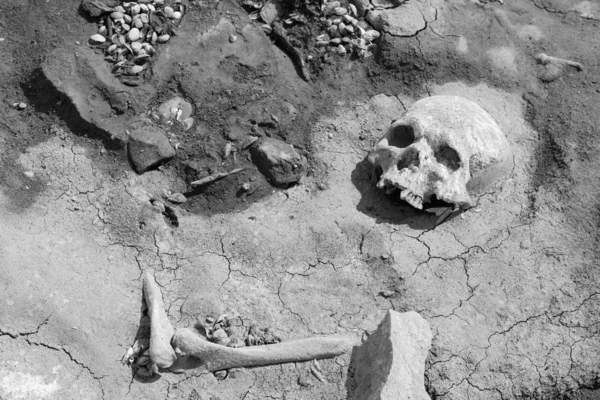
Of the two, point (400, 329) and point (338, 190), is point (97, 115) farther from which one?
point (400, 329)

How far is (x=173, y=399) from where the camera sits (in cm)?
360

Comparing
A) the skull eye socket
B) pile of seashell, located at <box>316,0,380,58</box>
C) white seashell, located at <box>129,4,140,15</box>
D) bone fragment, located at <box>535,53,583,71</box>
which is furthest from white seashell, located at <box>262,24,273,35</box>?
bone fragment, located at <box>535,53,583,71</box>

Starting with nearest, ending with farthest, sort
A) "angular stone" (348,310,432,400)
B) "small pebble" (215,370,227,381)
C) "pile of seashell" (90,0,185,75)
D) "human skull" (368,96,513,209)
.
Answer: "angular stone" (348,310,432,400) → "small pebble" (215,370,227,381) → "human skull" (368,96,513,209) → "pile of seashell" (90,0,185,75)

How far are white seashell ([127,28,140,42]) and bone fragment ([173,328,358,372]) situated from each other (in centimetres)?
225

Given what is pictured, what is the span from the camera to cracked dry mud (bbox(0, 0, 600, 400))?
3.67m

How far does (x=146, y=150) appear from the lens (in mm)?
4355

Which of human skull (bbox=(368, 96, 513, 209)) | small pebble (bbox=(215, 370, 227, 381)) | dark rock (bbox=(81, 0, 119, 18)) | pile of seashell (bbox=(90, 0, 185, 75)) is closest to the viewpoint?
small pebble (bbox=(215, 370, 227, 381))

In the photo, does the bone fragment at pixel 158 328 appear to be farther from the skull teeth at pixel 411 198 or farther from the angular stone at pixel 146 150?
the skull teeth at pixel 411 198

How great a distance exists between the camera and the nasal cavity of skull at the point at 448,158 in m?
4.06

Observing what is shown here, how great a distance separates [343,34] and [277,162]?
1.29 metres

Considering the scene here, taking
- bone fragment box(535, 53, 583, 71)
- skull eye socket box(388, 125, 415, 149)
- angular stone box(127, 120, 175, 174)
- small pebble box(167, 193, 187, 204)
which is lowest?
small pebble box(167, 193, 187, 204)

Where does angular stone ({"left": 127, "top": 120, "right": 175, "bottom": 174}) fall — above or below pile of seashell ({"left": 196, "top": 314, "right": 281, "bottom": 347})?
above

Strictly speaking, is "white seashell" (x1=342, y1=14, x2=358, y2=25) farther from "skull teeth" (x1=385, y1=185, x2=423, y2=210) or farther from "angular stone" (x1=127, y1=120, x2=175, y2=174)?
"angular stone" (x1=127, y1=120, x2=175, y2=174)

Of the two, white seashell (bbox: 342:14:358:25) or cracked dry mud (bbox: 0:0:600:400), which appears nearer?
cracked dry mud (bbox: 0:0:600:400)
